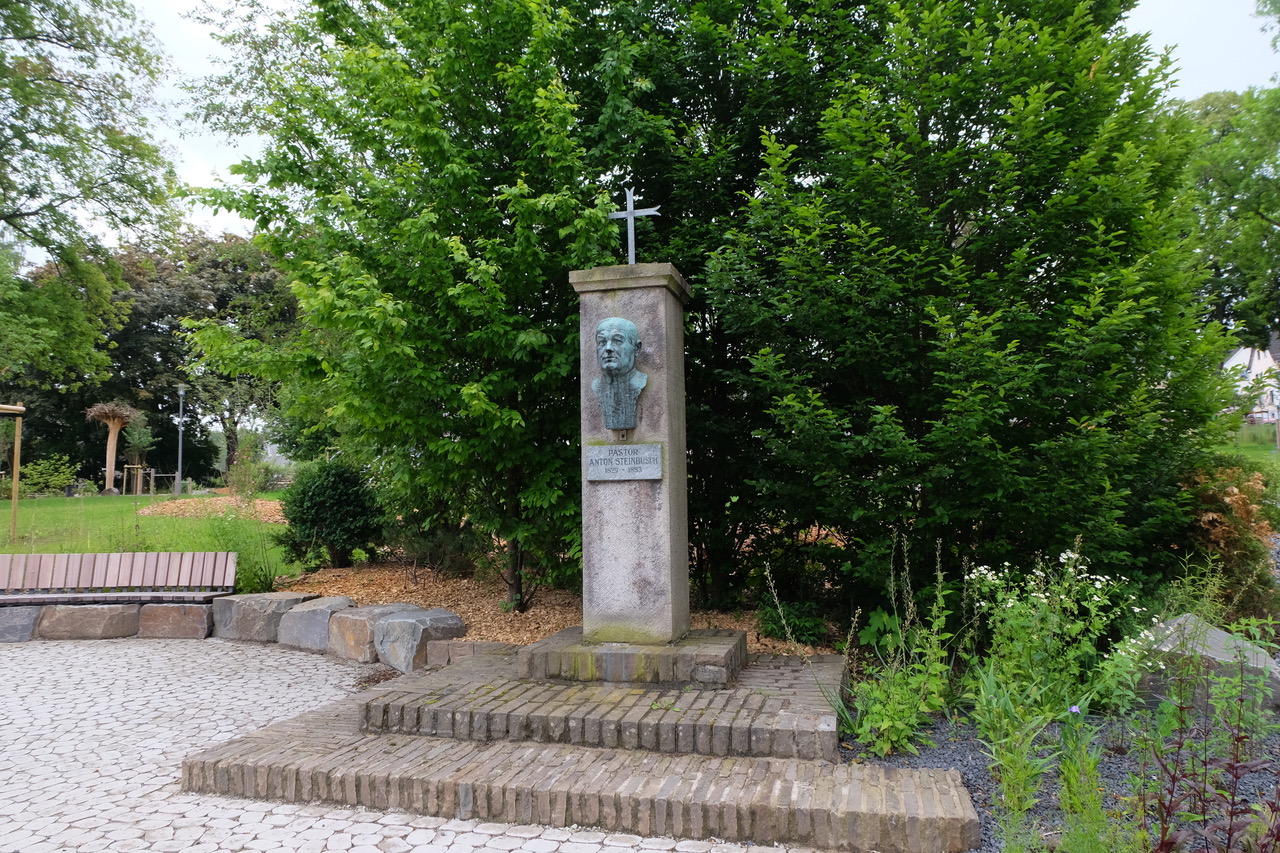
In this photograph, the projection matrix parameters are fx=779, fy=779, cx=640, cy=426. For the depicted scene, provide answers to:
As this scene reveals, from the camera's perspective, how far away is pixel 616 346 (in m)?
4.68

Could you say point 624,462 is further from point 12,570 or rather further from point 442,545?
point 12,570

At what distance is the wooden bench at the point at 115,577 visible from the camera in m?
7.96

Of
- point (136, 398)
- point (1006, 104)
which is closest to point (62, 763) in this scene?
point (1006, 104)

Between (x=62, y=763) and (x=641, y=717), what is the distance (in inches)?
127

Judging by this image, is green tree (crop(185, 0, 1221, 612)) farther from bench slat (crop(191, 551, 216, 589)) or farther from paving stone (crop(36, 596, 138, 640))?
paving stone (crop(36, 596, 138, 640))

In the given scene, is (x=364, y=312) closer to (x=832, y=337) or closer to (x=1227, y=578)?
(x=832, y=337)

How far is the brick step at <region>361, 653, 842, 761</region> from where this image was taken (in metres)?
3.67

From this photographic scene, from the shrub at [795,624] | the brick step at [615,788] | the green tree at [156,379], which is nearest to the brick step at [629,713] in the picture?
the brick step at [615,788]

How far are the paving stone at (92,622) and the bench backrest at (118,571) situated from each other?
0.36 meters

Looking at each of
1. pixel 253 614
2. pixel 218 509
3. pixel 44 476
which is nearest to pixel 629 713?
pixel 253 614

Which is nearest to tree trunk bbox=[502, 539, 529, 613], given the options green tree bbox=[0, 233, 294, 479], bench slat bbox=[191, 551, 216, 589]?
bench slat bbox=[191, 551, 216, 589]

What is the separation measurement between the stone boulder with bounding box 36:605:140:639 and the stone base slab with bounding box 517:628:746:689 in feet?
17.6

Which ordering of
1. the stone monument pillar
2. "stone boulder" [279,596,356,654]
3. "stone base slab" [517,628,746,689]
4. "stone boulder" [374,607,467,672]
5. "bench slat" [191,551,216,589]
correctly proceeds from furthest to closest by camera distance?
"bench slat" [191,551,216,589], "stone boulder" [279,596,356,654], "stone boulder" [374,607,467,672], the stone monument pillar, "stone base slab" [517,628,746,689]

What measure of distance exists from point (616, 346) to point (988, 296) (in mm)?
2494
